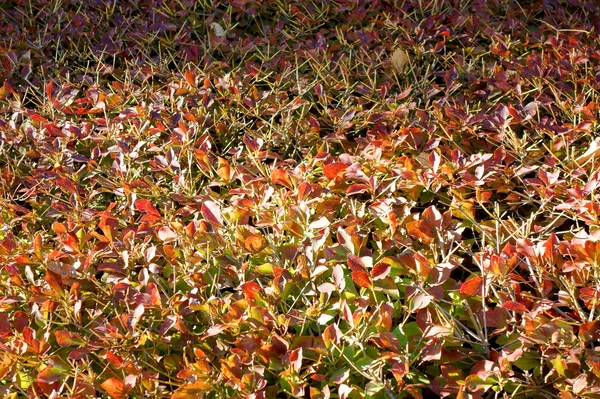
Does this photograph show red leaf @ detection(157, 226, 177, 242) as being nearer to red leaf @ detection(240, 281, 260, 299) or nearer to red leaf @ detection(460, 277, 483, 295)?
red leaf @ detection(240, 281, 260, 299)

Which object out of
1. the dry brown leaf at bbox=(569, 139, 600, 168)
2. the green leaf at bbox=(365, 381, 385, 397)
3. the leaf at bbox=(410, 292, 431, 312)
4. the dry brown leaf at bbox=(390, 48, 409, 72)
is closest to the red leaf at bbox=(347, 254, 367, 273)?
the leaf at bbox=(410, 292, 431, 312)

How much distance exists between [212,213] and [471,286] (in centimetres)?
60

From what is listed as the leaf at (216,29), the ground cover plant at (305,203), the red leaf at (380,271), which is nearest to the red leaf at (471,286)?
the ground cover plant at (305,203)

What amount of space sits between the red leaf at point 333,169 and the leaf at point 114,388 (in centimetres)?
73

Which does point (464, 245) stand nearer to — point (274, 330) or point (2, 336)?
point (274, 330)

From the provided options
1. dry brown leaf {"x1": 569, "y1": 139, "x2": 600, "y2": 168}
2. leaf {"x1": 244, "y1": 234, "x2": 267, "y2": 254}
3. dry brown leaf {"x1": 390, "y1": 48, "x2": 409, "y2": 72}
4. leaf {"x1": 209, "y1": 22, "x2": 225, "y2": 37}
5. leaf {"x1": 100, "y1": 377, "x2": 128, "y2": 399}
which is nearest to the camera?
leaf {"x1": 100, "y1": 377, "x2": 128, "y2": 399}

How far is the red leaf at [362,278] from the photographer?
1.44 meters

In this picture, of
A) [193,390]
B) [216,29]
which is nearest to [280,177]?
[193,390]

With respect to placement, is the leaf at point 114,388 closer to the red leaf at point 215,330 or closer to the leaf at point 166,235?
the red leaf at point 215,330

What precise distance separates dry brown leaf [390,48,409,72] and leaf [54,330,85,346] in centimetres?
142

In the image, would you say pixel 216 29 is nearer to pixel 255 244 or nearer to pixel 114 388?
pixel 255 244

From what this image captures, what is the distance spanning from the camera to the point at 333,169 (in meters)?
1.79

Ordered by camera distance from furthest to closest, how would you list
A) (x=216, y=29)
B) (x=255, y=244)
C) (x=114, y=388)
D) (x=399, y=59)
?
1. (x=216, y=29)
2. (x=399, y=59)
3. (x=255, y=244)
4. (x=114, y=388)

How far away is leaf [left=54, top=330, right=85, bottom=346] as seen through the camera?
55.6 inches
